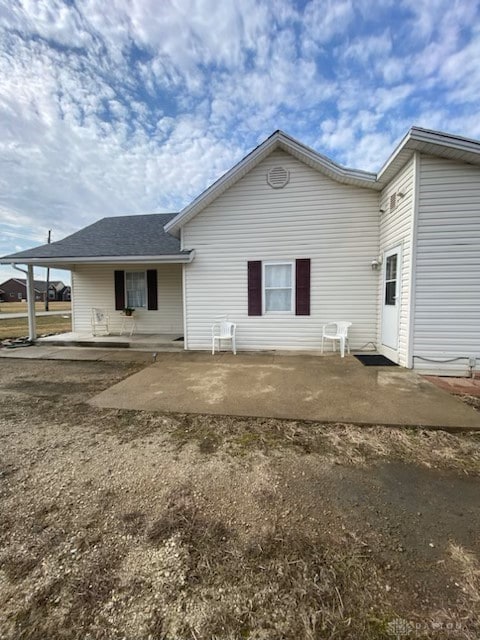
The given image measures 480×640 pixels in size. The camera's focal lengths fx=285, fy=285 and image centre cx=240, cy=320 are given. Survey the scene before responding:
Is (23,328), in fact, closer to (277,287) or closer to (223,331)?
(223,331)

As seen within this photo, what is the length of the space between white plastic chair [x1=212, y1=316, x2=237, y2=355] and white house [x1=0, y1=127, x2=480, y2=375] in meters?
0.21

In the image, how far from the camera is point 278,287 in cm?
722

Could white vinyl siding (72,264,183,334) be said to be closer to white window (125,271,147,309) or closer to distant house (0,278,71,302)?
white window (125,271,147,309)

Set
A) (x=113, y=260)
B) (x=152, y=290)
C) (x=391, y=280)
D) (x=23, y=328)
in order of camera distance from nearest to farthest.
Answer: (x=391, y=280), (x=113, y=260), (x=152, y=290), (x=23, y=328)

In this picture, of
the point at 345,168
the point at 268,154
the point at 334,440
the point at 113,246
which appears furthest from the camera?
the point at 113,246

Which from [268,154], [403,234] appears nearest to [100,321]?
[268,154]

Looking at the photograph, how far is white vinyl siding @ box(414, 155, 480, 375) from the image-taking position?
16.0 feet

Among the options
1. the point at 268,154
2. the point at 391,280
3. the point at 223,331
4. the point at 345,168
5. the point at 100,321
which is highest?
the point at 268,154

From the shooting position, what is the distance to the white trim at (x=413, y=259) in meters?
4.92

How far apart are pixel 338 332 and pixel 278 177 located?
4.00 metres

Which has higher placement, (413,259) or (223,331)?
(413,259)

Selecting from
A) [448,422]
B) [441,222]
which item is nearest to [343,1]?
[441,222]

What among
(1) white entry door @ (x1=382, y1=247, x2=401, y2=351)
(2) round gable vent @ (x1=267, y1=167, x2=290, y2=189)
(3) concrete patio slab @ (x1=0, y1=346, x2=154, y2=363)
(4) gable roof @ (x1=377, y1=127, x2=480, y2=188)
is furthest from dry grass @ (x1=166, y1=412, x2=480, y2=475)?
(2) round gable vent @ (x1=267, y1=167, x2=290, y2=189)

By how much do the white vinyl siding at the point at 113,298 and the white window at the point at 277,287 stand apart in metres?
3.49
